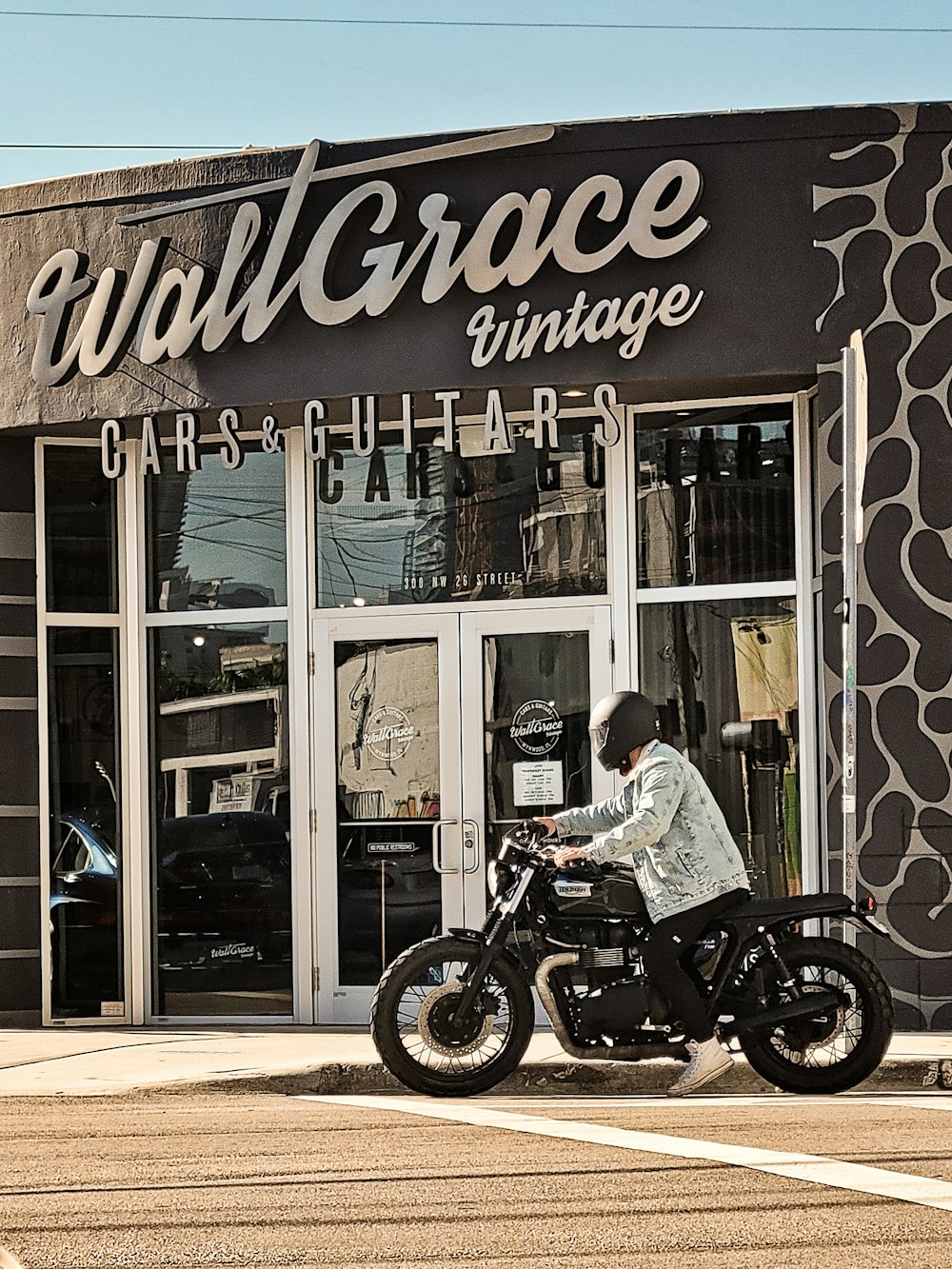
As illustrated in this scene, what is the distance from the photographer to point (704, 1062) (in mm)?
7910

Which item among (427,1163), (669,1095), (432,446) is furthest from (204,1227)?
(432,446)

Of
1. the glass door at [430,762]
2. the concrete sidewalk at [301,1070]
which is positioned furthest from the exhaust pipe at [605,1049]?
the glass door at [430,762]

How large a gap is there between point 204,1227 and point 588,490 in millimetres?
Result: 7237

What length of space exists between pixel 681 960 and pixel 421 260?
5.08 m

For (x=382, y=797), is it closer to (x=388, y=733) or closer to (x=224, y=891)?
(x=388, y=733)

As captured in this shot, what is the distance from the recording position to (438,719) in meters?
11.7

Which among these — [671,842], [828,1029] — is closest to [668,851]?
[671,842]

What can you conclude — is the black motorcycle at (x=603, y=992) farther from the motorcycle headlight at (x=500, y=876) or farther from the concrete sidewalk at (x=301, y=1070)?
the concrete sidewalk at (x=301, y=1070)

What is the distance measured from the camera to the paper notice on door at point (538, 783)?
1155cm

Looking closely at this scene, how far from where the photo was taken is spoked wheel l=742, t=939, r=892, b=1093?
8.08 m

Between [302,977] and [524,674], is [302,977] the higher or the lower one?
Answer: the lower one

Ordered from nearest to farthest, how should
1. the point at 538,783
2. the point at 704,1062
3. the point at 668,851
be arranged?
the point at 704,1062 < the point at 668,851 < the point at 538,783

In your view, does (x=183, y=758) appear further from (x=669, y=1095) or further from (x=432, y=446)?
(x=669, y=1095)

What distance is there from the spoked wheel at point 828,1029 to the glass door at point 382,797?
144 inches
